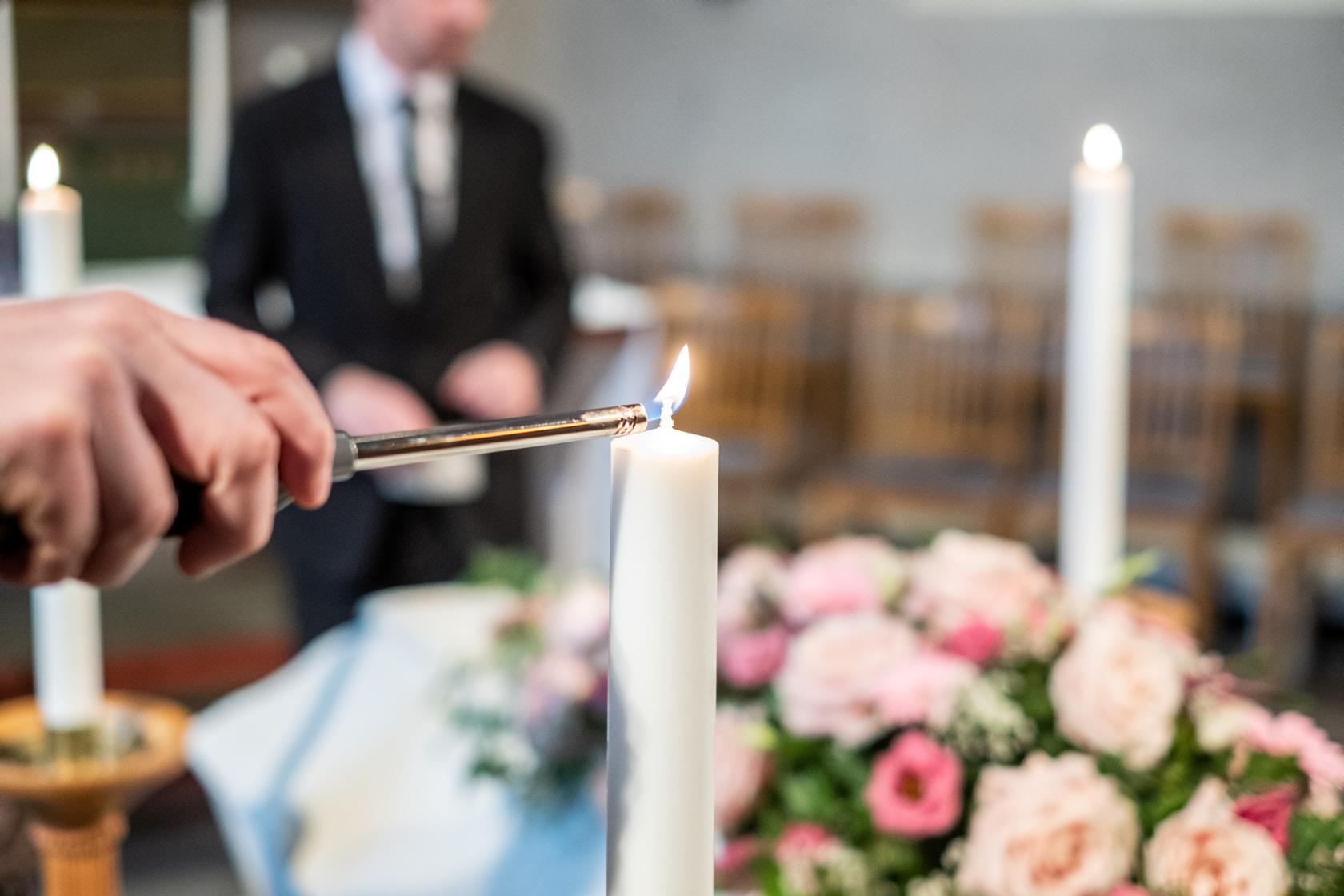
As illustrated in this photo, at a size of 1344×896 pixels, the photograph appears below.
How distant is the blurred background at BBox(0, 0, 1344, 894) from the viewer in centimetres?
440

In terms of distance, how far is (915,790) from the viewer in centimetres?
92

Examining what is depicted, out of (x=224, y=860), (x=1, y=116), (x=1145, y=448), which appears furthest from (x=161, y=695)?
(x=1145, y=448)

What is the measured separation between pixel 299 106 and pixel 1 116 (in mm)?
3208

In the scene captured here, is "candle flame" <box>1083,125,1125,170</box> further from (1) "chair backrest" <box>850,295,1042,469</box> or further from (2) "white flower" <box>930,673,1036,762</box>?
(1) "chair backrest" <box>850,295,1042,469</box>

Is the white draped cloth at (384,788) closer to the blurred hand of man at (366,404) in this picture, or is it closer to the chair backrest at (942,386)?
the blurred hand of man at (366,404)

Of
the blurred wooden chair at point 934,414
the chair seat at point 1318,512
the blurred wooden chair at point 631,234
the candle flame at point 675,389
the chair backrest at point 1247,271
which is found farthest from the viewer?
the blurred wooden chair at point 631,234

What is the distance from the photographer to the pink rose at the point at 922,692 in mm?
942

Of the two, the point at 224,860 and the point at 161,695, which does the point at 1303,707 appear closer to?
the point at 224,860

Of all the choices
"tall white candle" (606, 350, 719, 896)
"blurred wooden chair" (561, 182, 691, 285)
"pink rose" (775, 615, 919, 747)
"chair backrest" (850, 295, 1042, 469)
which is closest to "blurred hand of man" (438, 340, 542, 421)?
"pink rose" (775, 615, 919, 747)

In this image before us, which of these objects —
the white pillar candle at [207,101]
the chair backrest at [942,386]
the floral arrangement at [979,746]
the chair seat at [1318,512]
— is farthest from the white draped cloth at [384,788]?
the white pillar candle at [207,101]

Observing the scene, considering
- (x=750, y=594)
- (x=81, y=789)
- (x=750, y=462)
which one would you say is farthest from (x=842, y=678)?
(x=750, y=462)

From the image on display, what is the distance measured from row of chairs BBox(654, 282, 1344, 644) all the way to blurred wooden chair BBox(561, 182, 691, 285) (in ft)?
5.86

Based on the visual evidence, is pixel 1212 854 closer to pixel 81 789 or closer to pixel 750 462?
pixel 81 789

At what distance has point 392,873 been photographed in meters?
1.17
